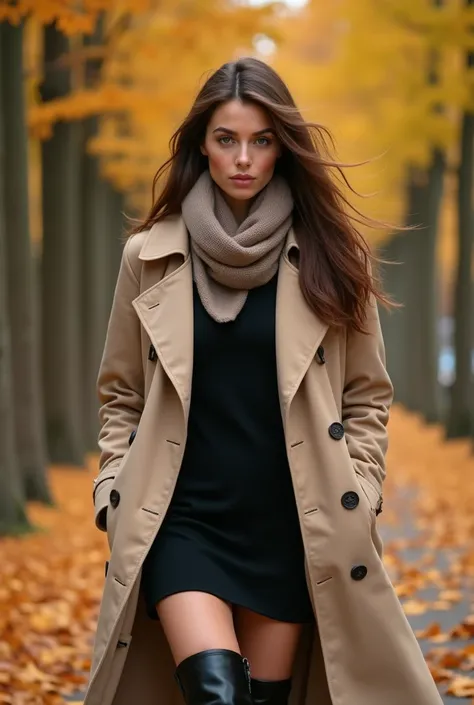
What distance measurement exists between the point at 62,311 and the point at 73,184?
1.55 metres

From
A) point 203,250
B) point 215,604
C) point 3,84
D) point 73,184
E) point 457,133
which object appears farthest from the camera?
point 457,133

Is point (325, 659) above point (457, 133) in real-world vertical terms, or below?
below

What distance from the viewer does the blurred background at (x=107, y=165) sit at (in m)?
10.4

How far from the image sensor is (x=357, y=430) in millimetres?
3922

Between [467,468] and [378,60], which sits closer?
[467,468]

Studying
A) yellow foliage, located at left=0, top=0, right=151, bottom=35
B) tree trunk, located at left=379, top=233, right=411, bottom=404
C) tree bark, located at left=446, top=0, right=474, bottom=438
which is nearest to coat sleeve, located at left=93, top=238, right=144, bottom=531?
yellow foliage, located at left=0, top=0, right=151, bottom=35

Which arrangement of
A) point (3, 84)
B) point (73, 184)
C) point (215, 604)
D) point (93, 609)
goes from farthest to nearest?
point (73, 184) → point (3, 84) → point (93, 609) → point (215, 604)

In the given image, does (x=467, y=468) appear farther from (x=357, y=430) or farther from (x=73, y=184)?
(x=357, y=430)

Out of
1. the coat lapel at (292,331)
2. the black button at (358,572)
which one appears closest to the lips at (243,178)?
the coat lapel at (292,331)

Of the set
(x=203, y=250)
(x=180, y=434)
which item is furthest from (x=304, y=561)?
(x=203, y=250)

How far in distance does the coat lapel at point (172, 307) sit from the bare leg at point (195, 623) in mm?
563

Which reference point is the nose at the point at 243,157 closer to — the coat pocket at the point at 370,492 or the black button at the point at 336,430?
the black button at the point at 336,430

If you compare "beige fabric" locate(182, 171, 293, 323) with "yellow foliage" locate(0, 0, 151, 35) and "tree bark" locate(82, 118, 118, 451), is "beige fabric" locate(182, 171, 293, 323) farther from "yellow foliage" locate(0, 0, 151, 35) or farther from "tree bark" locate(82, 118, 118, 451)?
"tree bark" locate(82, 118, 118, 451)

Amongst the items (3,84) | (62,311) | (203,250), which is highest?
(3,84)
